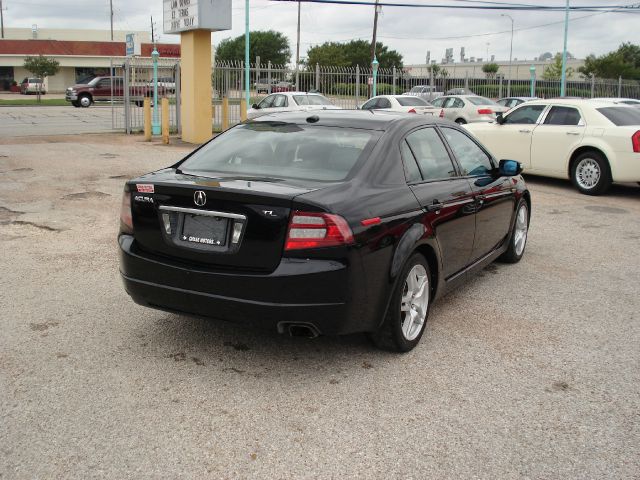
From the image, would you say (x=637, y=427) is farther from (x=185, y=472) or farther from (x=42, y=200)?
(x=42, y=200)

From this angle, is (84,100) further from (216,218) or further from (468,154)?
(216,218)

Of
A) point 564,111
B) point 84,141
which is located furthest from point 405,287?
point 84,141

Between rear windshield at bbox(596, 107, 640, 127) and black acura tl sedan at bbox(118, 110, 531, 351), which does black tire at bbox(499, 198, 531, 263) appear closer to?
black acura tl sedan at bbox(118, 110, 531, 351)

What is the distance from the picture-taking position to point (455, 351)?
15.6 ft

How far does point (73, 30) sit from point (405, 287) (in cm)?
7357

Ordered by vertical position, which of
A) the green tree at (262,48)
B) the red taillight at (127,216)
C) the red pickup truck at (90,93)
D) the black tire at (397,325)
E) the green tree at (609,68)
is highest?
the green tree at (262,48)

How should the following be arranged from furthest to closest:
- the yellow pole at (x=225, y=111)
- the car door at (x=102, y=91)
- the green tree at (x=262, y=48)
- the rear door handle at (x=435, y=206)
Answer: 1. the green tree at (x=262, y=48)
2. the car door at (x=102, y=91)
3. the yellow pole at (x=225, y=111)
4. the rear door handle at (x=435, y=206)

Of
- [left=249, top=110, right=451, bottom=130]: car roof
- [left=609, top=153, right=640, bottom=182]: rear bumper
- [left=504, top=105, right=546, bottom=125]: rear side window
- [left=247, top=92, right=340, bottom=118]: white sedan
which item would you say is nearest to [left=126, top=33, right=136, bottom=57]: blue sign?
[left=247, top=92, right=340, bottom=118]: white sedan

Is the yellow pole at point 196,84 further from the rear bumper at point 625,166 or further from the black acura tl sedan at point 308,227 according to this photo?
the black acura tl sedan at point 308,227

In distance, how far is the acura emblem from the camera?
4.14 metres

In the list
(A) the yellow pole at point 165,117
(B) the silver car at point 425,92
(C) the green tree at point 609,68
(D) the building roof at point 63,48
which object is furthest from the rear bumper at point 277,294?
(D) the building roof at point 63,48

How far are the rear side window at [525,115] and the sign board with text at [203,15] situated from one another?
788 cm

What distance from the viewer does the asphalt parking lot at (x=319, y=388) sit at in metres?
3.31

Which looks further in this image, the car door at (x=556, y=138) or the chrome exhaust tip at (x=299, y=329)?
the car door at (x=556, y=138)
